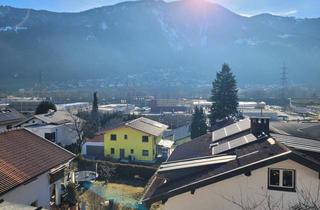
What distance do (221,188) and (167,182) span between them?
2.16 metres

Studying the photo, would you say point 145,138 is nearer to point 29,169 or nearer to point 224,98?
point 224,98

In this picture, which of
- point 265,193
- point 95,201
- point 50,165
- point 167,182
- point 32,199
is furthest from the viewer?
point 95,201

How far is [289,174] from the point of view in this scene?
10.3 meters

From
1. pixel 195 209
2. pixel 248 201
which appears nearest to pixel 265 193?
pixel 248 201

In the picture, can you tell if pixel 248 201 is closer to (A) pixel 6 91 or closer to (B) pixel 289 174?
(B) pixel 289 174

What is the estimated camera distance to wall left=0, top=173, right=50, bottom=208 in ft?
39.3

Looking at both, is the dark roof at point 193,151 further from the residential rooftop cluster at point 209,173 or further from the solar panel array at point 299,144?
the solar panel array at point 299,144

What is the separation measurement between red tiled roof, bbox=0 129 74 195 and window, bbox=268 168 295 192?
8.10m

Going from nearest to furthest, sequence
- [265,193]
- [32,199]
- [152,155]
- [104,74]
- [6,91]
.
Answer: [265,193]
[32,199]
[152,155]
[6,91]
[104,74]

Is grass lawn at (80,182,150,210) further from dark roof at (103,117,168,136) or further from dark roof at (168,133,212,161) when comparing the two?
dark roof at (103,117,168,136)

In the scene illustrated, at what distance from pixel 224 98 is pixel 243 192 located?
3174 cm

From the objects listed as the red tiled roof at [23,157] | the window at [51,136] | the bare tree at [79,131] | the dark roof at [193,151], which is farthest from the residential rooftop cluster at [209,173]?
the window at [51,136]

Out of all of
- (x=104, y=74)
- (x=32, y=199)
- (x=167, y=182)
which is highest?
(x=104, y=74)

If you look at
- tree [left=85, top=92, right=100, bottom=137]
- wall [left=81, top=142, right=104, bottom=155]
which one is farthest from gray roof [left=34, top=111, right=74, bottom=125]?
wall [left=81, top=142, right=104, bottom=155]
